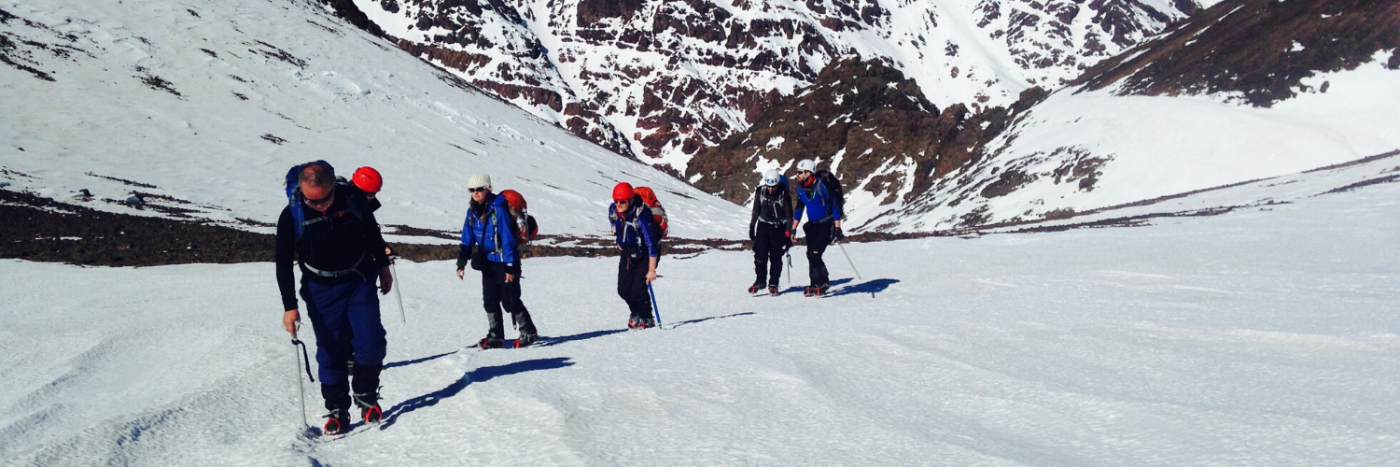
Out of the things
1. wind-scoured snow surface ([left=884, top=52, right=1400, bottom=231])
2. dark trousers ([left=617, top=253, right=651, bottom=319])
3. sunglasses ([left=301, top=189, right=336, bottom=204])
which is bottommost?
dark trousers ([left=617, top=253, right=651, bottom=319])

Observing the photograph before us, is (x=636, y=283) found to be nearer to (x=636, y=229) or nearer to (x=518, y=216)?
(x=636, y=229)

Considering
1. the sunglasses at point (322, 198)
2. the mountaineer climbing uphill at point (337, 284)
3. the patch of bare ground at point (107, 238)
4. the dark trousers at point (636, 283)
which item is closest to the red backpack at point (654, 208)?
the dark trousers at point (636, 283)

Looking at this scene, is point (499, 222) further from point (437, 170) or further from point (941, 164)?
point (941, 164)

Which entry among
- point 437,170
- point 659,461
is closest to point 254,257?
point 659,461

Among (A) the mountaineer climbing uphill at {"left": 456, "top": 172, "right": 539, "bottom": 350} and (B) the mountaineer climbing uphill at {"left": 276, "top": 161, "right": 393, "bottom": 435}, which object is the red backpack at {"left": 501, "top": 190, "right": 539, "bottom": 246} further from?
(B) the mountaineer climbing uphill at {"left": 276, "top": 161, "right": 393, "bottom": 435}

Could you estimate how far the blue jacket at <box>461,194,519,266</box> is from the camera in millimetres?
8281

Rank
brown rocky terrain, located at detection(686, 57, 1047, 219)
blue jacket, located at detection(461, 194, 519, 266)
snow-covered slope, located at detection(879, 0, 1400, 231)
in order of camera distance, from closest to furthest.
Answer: blue jacket, located at detection(461, 194, 519, 266) → snow-covered slope, located at detection(879, 0, 1400, 231) → brown rocky terrain, located at detection(686, 57, 1047, 219)

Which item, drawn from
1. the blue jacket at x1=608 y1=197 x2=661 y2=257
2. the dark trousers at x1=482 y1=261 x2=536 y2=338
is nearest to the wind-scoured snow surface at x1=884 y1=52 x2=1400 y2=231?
the blue jacket at x1=608 y1=197 x2=661 y2=257

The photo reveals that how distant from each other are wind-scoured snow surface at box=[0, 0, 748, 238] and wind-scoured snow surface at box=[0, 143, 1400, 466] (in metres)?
21.1

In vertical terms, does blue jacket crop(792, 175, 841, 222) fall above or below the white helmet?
below

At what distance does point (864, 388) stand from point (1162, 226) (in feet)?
57.5

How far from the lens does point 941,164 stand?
8550cm

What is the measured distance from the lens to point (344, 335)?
5.58 m

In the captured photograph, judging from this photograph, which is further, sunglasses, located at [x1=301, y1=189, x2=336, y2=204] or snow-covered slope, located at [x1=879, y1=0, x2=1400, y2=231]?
snow-covered slope, located at [x1=879, y1=0, x2=1400, y2=231]
